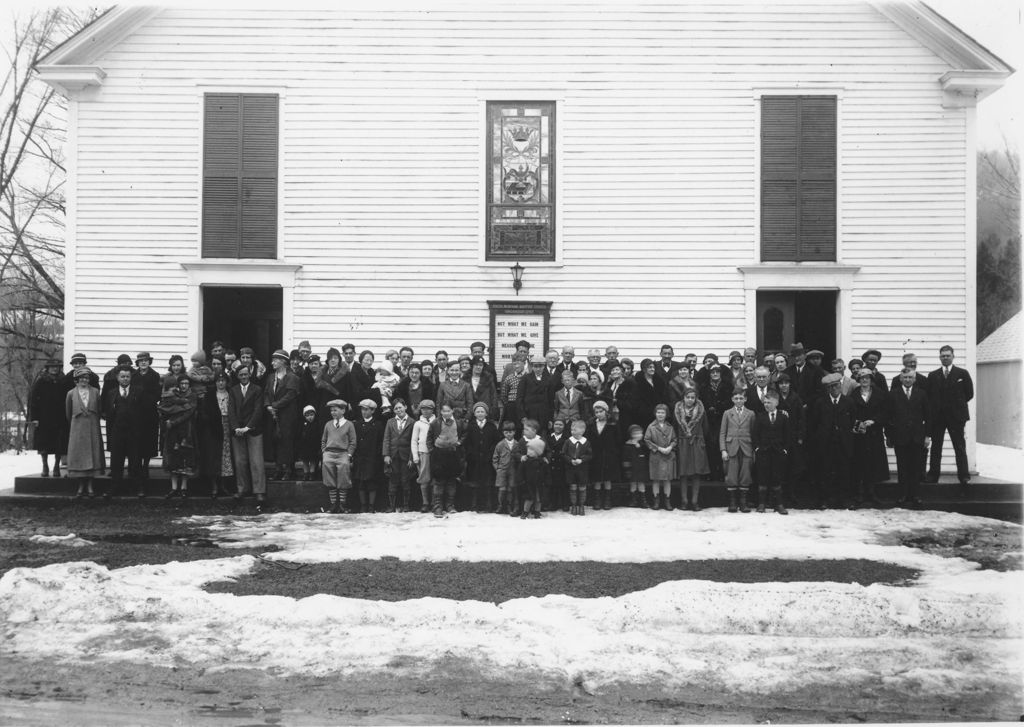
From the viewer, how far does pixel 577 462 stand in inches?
412

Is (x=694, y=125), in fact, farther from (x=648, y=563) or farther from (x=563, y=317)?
(x=648, y=563)

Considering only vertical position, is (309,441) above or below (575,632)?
above

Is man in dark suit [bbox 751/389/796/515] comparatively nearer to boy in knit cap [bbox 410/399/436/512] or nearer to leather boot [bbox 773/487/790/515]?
leather boot [bbox 773/487/790/515]

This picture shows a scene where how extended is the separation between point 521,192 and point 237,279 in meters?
4.69

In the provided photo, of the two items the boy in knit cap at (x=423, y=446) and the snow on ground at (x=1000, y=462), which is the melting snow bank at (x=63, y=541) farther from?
the snow on ground at (x=1000, y=462)

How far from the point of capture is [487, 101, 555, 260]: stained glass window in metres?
13.2

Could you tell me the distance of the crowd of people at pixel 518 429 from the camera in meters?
10.6

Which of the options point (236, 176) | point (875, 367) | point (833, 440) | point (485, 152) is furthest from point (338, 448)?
point (875, 367)

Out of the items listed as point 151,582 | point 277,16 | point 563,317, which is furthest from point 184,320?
point 151,582

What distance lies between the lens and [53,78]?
42.3 ft

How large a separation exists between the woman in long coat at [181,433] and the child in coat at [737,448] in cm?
693

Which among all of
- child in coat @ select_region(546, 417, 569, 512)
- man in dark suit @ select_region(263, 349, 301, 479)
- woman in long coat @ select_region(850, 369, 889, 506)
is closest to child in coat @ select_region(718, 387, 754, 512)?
woman in long coat @ select_region(850, 369, 889, 506)

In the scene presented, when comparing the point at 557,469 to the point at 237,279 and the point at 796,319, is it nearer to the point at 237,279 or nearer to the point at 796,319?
the point at 796,319

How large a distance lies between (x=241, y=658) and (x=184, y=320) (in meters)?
8.78
